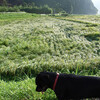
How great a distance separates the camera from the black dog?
2.26 meters

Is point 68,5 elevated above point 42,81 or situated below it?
above

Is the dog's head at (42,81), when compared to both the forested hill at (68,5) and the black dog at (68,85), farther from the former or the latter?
the forested hill at (68,5)

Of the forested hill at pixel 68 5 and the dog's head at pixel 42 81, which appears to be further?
the forested hill at pixel 68 5

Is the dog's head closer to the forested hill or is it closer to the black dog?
the black dog

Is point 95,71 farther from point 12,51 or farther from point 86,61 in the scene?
point 12,51

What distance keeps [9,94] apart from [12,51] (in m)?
2.61

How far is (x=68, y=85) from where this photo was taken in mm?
2336

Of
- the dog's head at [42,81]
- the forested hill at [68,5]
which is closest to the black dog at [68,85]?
the dog's head at [42,81]

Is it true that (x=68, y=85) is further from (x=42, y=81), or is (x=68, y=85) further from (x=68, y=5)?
(x=68, y=5)

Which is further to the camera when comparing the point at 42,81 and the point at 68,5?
the point at 68,5

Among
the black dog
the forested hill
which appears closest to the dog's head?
the black dog

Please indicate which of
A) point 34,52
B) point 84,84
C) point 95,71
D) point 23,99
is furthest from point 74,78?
point 34,52

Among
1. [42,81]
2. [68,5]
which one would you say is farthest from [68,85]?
[68,5]

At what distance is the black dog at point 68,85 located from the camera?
→ 2262mm
